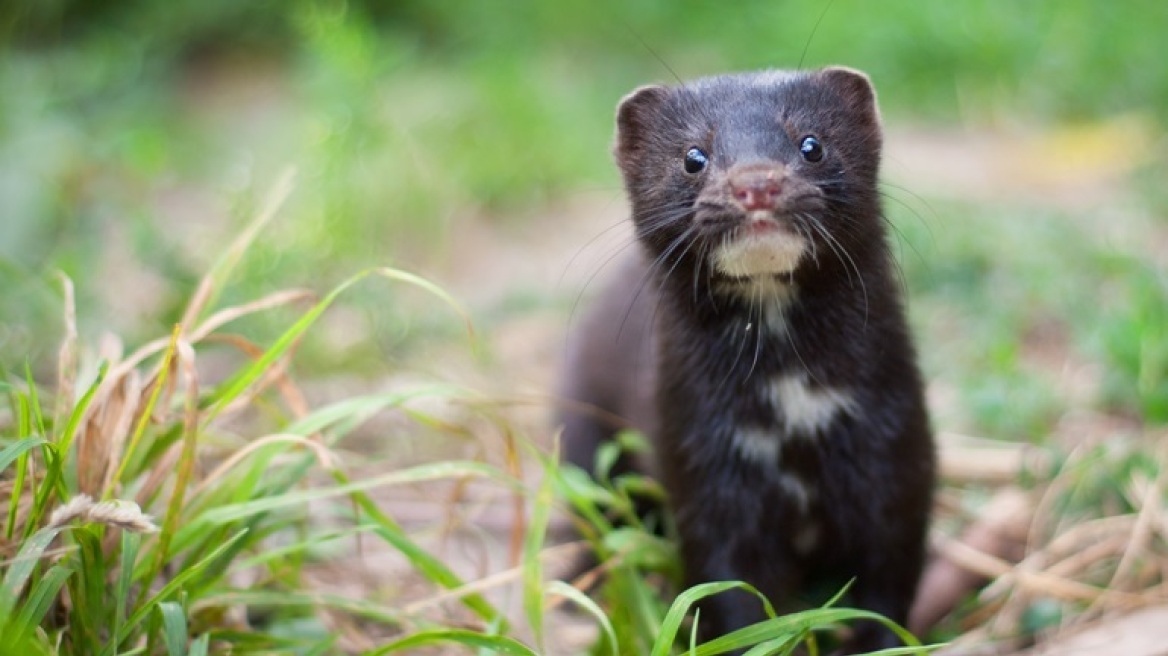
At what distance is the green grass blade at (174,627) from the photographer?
257 centimetres

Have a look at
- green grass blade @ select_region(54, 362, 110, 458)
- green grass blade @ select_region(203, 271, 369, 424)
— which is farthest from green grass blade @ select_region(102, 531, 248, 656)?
green grass blade @ select_region(203, 271, 369, 424)

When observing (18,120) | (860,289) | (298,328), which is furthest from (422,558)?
(18,120)

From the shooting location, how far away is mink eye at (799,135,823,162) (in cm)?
290

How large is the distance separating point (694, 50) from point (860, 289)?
7.46 m

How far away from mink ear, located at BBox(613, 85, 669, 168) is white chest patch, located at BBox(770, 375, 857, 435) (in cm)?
67

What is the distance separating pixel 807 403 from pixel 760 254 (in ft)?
1.71

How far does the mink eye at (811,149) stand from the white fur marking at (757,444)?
2.27 feet

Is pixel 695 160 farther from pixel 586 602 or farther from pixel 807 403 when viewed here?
pixel 586 602

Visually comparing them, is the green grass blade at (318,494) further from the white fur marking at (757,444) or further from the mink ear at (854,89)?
→ the mink ear at (854,89)

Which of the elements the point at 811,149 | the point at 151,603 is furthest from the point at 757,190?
the point at 151,603

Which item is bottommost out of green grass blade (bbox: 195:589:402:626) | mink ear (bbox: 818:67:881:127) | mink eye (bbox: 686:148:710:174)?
green grass blade (bbox: 195:589:402:626)

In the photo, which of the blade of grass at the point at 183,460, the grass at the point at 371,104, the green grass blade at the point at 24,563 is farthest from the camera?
the grass at the point at 371,104

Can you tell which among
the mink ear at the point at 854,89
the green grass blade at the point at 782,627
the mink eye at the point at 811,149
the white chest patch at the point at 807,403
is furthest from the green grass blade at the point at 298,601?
the mink ear at the point at 854,89

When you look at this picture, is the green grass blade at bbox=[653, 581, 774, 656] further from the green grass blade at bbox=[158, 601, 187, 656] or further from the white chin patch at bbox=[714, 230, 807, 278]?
the green grass blade at bbox=[158, 601, 187, 656]
